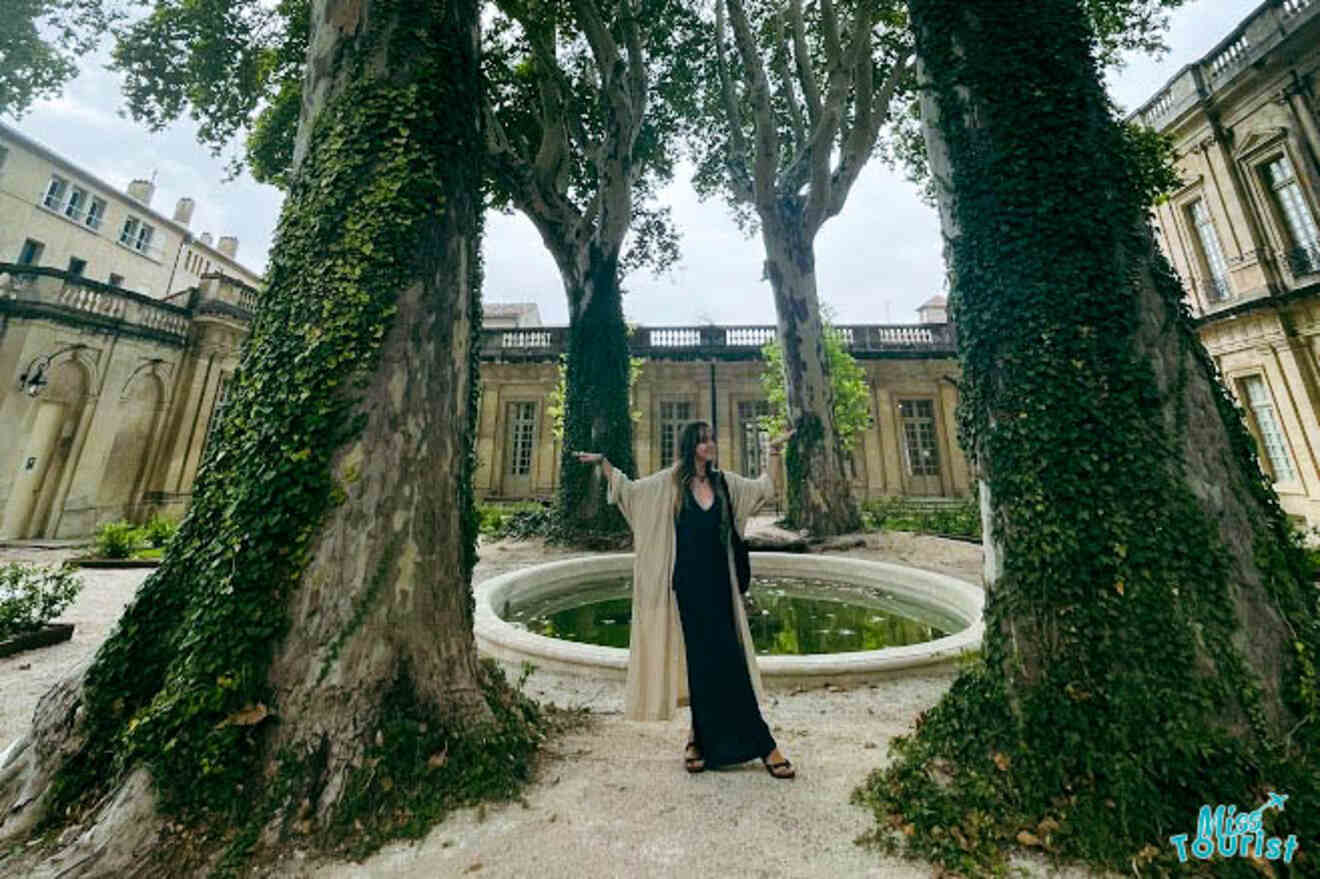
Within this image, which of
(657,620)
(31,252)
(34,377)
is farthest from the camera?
(31,252)

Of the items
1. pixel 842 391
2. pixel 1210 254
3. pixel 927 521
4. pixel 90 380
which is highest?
pixel 1210 254

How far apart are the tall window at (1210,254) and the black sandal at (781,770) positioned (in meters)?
19.5

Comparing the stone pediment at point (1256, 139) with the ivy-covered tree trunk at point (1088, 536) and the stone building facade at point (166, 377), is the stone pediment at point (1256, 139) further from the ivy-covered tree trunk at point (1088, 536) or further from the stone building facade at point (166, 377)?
the ivy-covered tree trunk at point (1088, 536)

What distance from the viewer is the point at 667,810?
7.54 feet

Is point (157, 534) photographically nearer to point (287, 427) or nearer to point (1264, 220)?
point (287, 427)

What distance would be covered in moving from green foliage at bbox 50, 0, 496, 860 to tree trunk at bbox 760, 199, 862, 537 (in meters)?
8.10

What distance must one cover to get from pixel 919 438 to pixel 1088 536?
19.4 metres

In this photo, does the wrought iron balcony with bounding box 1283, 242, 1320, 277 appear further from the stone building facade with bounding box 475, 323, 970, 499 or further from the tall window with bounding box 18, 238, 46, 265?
the tall window with bounding box 18, 238, 46, 265

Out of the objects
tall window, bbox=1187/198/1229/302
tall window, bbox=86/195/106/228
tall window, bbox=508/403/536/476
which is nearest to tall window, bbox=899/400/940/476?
tall window, bbox=1187/198/1229/302

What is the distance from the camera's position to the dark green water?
17.0ft

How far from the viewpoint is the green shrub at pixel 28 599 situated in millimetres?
4668

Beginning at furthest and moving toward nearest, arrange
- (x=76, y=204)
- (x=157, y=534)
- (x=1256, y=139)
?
(x=76, y=204)
(x=1256, y=139)
(x=157, y=534)

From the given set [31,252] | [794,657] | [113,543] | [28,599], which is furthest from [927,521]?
[31,252]

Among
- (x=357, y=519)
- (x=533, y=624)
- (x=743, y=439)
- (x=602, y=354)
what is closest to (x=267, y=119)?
(x=602, y=354)
